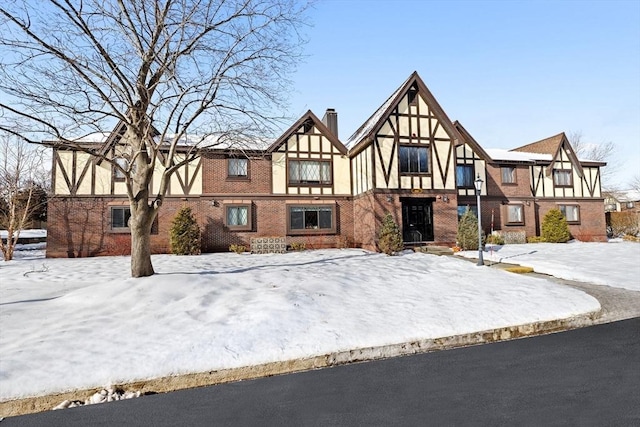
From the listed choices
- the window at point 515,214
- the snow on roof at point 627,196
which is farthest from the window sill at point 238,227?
the snow on roof at point 627,196

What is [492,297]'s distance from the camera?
27.1 feet

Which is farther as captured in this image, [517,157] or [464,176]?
[517,157]

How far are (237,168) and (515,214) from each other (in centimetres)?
1877

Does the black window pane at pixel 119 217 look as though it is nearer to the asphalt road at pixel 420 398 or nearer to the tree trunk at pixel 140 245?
the tree trunk at pixel 140 245

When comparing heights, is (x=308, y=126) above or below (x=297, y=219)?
above

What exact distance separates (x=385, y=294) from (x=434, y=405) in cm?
474

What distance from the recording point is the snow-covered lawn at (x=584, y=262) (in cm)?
1083

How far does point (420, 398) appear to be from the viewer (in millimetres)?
3982

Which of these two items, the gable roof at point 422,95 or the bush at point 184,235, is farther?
the gable roof at point 422,95

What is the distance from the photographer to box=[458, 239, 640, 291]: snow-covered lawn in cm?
1083

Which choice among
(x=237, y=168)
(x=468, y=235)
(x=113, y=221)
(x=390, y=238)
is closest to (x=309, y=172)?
(x=237, y=168)

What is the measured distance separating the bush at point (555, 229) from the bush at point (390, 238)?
38.8ft

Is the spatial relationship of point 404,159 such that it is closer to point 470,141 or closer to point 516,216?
point 470,141

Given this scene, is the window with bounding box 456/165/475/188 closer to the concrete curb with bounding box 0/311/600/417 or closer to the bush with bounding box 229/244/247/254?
the bush with bounding box 229/244/247/254
